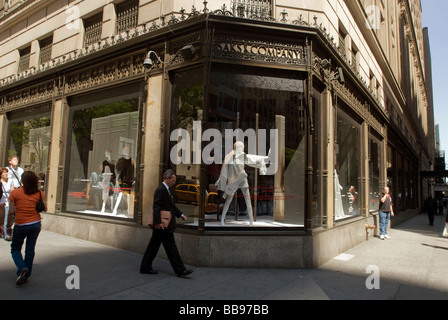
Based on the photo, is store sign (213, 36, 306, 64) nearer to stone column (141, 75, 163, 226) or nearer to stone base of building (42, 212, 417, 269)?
stone column (141, 75, 163, 226)

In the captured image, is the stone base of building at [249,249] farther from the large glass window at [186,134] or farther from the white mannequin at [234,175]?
the white mannequin at [234,175]

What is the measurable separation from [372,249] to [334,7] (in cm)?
745

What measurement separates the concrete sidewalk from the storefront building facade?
0.57m

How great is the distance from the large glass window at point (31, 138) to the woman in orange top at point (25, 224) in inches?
253

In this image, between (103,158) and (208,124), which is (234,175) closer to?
(208,124)

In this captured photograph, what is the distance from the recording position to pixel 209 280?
214 inches

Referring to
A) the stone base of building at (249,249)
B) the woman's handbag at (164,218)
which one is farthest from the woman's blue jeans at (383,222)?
the woman's handbag at (164,218)

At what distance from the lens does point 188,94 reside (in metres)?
7.54

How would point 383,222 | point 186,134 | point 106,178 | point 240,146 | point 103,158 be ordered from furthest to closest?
point 383,222 < point 103,158 < point 106,178 < point 240,146 < point 186,134

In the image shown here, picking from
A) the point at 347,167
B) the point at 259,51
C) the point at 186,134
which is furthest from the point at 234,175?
the point at 347,167

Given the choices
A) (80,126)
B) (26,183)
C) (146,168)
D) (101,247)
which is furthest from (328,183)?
(80,126)

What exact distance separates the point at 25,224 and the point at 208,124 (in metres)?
4.08
